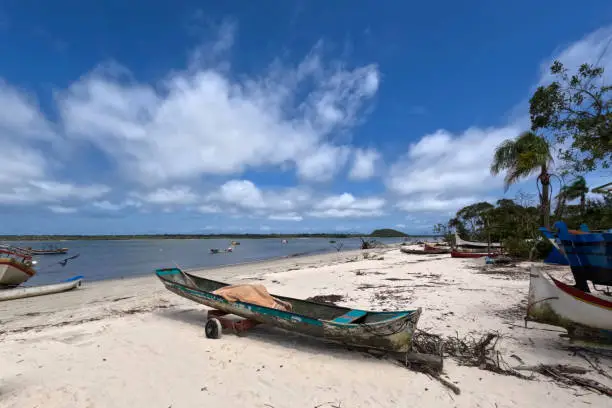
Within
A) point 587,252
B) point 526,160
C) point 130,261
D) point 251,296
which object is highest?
point 526,160

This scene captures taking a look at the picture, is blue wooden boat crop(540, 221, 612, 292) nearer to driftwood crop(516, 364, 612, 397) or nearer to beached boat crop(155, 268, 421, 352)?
driftwood crop(516, 364, 612, 397)

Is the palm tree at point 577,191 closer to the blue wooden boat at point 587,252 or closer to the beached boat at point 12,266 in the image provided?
the blue wooden boat at point 587,252

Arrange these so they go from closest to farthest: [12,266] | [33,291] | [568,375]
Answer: [568,375]
[33,291]
[12,266]

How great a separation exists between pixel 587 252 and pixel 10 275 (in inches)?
970

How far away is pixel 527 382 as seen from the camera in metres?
4.49

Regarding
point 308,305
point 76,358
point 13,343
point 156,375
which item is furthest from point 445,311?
point 13,343

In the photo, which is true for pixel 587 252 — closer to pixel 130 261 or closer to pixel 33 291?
pixel 33 291

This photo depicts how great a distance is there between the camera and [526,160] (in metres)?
20.2

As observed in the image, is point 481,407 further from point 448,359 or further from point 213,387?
point 213,387

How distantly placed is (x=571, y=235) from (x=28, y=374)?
10279 millimetres

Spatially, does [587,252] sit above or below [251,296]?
above

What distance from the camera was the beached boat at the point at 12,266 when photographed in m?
16.8

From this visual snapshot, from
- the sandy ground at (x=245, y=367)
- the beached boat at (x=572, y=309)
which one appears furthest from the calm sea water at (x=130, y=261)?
the beached boat at (x=572, y=309)

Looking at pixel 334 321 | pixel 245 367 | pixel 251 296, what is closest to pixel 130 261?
pixel 251 296
